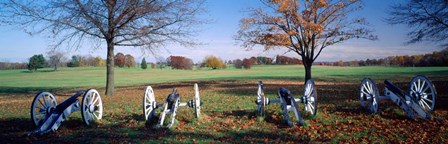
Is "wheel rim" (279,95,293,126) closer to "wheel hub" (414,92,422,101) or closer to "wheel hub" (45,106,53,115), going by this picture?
"wheel hub" (414,92,422,101)

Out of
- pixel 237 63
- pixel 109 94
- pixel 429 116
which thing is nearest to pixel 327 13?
pixel 429 116

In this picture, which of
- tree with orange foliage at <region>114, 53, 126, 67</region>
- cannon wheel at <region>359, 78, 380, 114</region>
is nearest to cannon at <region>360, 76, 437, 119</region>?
cannon wheel at <region>359, 78, 380, 114</region>

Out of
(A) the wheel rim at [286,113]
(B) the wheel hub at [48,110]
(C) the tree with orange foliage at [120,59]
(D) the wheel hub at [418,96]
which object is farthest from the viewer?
(C) the tree with orange foliage at [120,59]

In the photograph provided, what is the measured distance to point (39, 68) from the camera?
69312 millimetres

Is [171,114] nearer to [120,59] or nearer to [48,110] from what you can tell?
[48,110]

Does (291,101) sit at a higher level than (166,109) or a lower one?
higher

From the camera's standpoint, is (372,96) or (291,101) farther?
(372,96)

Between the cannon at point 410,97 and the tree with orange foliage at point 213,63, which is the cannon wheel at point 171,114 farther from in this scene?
the tree with orange foliage at point 213,63

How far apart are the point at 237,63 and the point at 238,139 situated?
7753 centimetres

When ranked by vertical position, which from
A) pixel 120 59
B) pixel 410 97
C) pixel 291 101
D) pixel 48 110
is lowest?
pixel 48 110

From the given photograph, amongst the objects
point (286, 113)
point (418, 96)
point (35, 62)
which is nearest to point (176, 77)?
point (286, 113)

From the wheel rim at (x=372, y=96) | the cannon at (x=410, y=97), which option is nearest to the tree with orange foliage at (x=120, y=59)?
the wheel rim at (x=372, y=96)

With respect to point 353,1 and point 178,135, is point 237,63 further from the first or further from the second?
point 178,135

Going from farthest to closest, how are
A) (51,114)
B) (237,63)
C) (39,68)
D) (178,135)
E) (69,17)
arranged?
(237,63), (39,68), (69,17), (51,114), (178,135)
